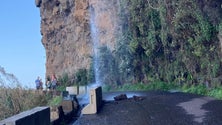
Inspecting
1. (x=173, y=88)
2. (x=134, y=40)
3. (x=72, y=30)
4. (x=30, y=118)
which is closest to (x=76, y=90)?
(x=173, y=88)

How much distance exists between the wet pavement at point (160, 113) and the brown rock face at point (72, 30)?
1477 cm

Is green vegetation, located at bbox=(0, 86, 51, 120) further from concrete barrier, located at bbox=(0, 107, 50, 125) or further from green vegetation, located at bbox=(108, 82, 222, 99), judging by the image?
green vegetation, located at bbox=(108, 82, 222, 99)

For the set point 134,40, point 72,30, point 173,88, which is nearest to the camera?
point 173,88

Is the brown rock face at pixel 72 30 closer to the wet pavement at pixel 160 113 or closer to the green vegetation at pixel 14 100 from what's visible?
the wet pavement at pixel 160 113

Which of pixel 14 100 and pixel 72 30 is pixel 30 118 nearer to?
pixel 14 100

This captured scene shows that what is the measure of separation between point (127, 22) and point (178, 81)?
737cm

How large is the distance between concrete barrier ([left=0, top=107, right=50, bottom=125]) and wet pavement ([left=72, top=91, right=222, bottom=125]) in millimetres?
4105

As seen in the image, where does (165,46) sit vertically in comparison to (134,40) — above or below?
below

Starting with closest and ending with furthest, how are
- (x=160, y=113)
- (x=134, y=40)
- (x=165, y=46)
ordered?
(x=160, y=113) → (x=165, y=46) → (x=134, y=40)

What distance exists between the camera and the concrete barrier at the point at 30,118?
17.6ft

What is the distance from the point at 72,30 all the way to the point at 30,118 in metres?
29.2

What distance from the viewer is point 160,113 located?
38.9 ft

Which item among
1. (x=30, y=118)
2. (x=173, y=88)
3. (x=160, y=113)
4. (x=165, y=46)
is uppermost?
(x=165, y=46)

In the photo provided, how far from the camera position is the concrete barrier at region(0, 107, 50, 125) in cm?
536
